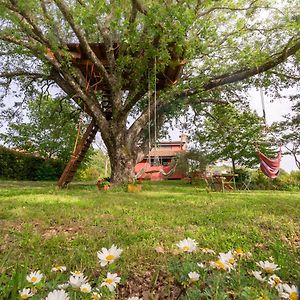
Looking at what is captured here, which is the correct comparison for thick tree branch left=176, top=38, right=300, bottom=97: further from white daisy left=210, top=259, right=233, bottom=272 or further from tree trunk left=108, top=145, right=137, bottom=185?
white daisy left=210, top=259, right=233, bottom=272

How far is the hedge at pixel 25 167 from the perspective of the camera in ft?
55.5

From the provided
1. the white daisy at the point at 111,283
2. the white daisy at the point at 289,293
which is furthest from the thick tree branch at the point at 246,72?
the white daisy at the point at 111,283

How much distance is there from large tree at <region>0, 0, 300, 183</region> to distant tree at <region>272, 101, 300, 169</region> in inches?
240

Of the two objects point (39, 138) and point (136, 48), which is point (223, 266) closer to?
point (136, 48)

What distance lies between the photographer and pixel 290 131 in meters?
17.5

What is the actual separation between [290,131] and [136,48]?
13056 millimetres

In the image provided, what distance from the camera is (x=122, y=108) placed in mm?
9836

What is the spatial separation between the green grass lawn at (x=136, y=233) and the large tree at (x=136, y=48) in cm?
480

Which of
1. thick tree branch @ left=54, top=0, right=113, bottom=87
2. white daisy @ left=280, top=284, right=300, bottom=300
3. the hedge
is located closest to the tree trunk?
thick tree branch @ left=54, top=0, right=113, bottom=87

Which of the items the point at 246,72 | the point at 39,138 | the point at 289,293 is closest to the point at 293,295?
the point at 289,293

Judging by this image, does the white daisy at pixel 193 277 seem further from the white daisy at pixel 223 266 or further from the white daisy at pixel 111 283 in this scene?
the white daisy at pixel 111 283

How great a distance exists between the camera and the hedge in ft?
55.5

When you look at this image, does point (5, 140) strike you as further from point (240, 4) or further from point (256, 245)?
point (256, 245)

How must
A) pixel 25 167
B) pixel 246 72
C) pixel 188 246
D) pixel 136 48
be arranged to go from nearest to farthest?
pixel 188 246 < pixel 136 48 < pixel 246 72 < pixel 25 167
